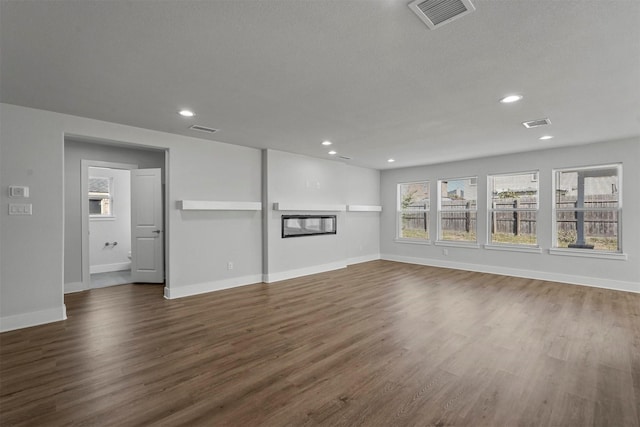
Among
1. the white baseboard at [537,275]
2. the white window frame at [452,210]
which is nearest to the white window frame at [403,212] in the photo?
the white window frame at [452,210]

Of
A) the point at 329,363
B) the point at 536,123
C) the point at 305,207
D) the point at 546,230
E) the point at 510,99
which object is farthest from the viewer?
the point at 305,207

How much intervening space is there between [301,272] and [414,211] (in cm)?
363

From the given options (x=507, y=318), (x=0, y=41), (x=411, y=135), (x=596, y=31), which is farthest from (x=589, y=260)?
(x=0, y=41)

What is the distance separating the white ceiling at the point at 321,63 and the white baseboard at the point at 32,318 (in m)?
2.37

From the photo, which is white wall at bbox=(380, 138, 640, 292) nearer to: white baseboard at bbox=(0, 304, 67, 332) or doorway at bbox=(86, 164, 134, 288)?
doorway at bbox=(86, 164, 134, 288)

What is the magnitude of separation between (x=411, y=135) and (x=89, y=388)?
4715 millimetres

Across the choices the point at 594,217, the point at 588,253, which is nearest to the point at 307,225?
the point at 588,253

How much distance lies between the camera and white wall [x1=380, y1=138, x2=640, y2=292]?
4.98 metres

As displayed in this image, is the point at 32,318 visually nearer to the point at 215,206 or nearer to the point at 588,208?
the point at 215,206

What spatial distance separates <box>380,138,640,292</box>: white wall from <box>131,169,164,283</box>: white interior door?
19.0 ft

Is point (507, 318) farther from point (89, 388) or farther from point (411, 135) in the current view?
point (89, 388)

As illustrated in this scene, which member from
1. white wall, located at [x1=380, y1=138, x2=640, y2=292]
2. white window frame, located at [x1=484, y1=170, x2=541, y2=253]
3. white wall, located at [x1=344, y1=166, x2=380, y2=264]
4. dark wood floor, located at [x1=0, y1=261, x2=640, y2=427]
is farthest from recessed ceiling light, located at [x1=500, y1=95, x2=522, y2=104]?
white wall, located at [x1=344, y1=166, x2=380, y2=264]

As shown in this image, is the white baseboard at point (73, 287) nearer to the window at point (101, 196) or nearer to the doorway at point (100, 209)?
the doorway at point (100, 209)

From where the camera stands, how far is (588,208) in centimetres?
544
